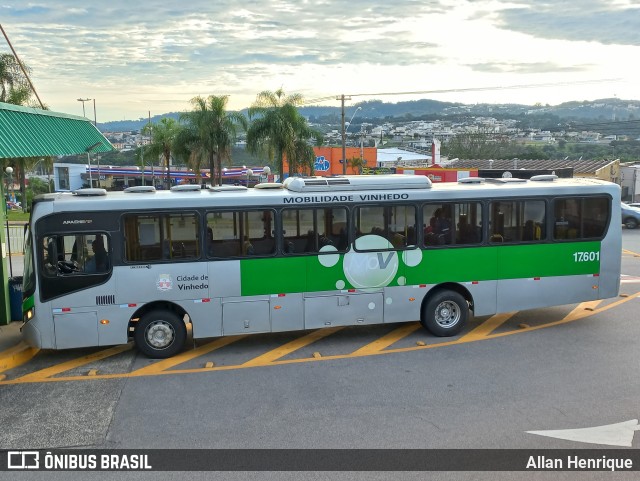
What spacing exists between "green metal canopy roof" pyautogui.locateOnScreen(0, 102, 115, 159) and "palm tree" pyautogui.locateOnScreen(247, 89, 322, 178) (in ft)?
61.8

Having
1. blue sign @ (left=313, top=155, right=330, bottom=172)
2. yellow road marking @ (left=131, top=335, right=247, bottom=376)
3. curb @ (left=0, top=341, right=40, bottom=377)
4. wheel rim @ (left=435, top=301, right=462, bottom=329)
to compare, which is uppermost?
blue sign @ (left=313, top=155, right=330, bottom=172)

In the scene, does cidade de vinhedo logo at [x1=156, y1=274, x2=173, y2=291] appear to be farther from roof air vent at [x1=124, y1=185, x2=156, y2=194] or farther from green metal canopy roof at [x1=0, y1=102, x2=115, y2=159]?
green metal canopy roof at [x1=0, y1=102, x2=115, y2=159]

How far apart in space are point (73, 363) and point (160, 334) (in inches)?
61.0

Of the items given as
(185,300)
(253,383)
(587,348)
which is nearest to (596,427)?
(587,348)

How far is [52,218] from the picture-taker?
32.7 feet

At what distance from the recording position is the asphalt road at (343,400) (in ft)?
24.5

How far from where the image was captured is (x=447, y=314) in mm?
11820

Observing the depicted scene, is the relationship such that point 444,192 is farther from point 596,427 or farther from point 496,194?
point 596,427

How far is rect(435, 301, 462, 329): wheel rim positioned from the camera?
1174cm

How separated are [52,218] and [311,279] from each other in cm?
456

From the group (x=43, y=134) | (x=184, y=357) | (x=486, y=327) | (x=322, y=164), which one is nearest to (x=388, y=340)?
(x=486, y=327)

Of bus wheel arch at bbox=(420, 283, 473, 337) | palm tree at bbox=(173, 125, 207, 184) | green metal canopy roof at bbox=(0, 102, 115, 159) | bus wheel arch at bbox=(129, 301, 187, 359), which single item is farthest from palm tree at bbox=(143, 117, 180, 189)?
bus wheel arch at bbox=(420, 283, 473, 337)

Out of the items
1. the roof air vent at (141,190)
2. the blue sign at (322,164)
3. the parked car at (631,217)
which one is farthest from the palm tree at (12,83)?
the parked car at (631,217)

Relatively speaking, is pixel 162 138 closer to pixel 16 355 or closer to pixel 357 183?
pixel 16 355
